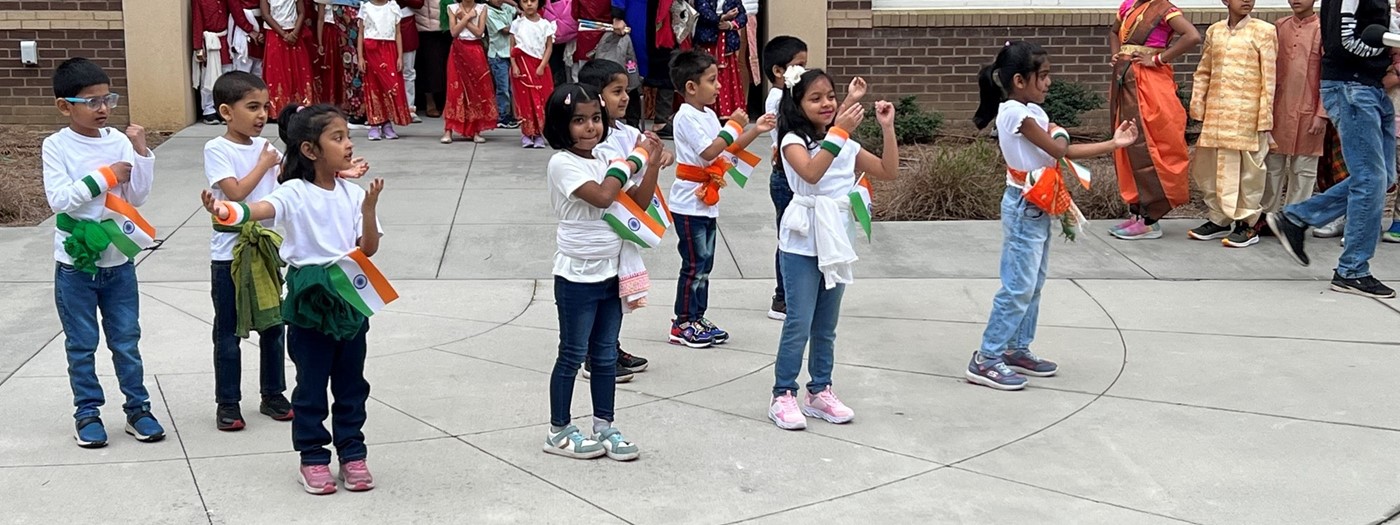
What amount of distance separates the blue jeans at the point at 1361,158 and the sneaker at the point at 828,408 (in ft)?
11.6

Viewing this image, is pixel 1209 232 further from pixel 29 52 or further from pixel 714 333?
pixel 29 52

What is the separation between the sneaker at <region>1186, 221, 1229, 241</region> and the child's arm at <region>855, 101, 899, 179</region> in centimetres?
421

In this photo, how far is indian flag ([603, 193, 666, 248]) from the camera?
4.98 metres

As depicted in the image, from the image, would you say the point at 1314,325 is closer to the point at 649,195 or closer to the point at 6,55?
the point at 649,195

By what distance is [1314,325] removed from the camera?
7.02 m

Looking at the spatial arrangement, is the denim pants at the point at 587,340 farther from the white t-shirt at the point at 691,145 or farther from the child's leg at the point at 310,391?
the white t-shirt at the point at 691,145

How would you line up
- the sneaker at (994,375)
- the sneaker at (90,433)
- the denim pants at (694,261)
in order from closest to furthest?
the sneaker at (90,433) < the sneaker at (994,375) < the denim pants at (694,261)

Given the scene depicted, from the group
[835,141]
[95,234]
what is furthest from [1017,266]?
[95,234]

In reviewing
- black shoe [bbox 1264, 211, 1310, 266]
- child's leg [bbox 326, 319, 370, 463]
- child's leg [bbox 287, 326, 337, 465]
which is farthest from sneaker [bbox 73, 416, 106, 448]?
black shoe [bbox 1264, 211, 1310, 266]

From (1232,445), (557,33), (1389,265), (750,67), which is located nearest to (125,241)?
(1232,445)

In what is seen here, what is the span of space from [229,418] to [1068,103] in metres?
9.02

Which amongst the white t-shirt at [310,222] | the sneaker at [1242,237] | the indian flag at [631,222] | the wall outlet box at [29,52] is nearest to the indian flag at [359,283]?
the white t-shirt at [310,222]

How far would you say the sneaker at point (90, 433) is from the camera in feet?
16.8

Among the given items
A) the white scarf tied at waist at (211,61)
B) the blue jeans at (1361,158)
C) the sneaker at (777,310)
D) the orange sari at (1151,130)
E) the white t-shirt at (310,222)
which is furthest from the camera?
the white scarf tied at waist at (211,61)
